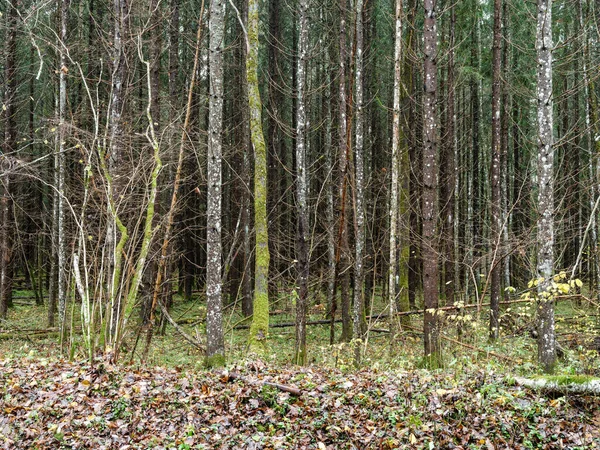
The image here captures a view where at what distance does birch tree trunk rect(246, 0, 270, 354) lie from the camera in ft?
30.2

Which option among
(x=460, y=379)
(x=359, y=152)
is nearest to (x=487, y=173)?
(x=359, y=152)

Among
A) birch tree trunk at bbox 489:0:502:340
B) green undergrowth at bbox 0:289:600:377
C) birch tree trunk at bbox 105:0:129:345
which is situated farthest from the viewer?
birch tree trunk at bbox 489:0:502:340

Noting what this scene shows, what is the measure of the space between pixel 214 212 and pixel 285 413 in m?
4.24

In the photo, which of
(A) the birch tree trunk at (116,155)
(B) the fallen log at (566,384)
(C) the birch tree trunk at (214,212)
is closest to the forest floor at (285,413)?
(B) the fallen log at (566,384)

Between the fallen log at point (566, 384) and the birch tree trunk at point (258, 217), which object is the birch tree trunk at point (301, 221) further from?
the fallen log at point (566, 384)

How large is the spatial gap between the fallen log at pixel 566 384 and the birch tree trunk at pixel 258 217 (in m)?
4.87

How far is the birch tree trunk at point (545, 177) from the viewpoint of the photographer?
781 centimetres

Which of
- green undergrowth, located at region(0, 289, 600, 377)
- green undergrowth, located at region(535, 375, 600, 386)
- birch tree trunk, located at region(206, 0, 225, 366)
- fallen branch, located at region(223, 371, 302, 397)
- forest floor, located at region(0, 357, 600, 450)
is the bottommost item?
green undergrowth, located at region(0, 289, 600, 377)

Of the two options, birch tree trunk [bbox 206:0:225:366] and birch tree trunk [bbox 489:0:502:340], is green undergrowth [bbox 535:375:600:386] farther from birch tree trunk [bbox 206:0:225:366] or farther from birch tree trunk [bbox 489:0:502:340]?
birch tree trunk [bbox 489:0:502:340]

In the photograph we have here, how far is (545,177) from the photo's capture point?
7961 millimetres

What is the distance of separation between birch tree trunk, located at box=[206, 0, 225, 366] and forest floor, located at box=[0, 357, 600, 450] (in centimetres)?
206

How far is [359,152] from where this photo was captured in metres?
12.1

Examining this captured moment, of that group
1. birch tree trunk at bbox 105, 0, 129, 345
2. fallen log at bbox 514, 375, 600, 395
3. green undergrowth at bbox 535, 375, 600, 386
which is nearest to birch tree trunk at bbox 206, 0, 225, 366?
birch tree trunk at bbox 105, 0, 129, 345

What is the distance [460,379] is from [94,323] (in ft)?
18.1
